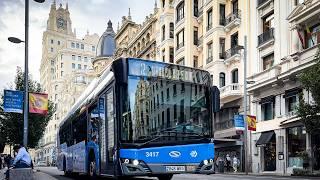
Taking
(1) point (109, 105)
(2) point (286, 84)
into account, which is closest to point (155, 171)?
(1) point (109, 105)

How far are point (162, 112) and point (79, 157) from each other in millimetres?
6621

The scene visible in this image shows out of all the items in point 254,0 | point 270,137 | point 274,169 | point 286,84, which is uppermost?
point 254,0

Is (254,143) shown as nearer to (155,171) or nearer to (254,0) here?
(254,0)

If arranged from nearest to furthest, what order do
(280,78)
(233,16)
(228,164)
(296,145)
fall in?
(296,145) → (280,78) → (228,164) → (233,16)

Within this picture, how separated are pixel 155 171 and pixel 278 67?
24.1 meters

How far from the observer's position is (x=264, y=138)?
35.5 meters

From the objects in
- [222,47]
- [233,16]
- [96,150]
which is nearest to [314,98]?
[96,150]

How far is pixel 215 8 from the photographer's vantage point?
43.2 metres

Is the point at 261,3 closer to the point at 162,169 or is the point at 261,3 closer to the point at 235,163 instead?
the point at 235,163

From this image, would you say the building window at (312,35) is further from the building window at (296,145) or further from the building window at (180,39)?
the building window at (180,39)

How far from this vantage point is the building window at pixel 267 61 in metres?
36.0

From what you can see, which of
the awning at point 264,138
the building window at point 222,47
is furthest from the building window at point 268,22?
the awning at point 264,138

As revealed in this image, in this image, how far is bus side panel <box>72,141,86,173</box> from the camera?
16.5 metres

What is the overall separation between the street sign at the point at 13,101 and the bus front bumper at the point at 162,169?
30.2 feet
